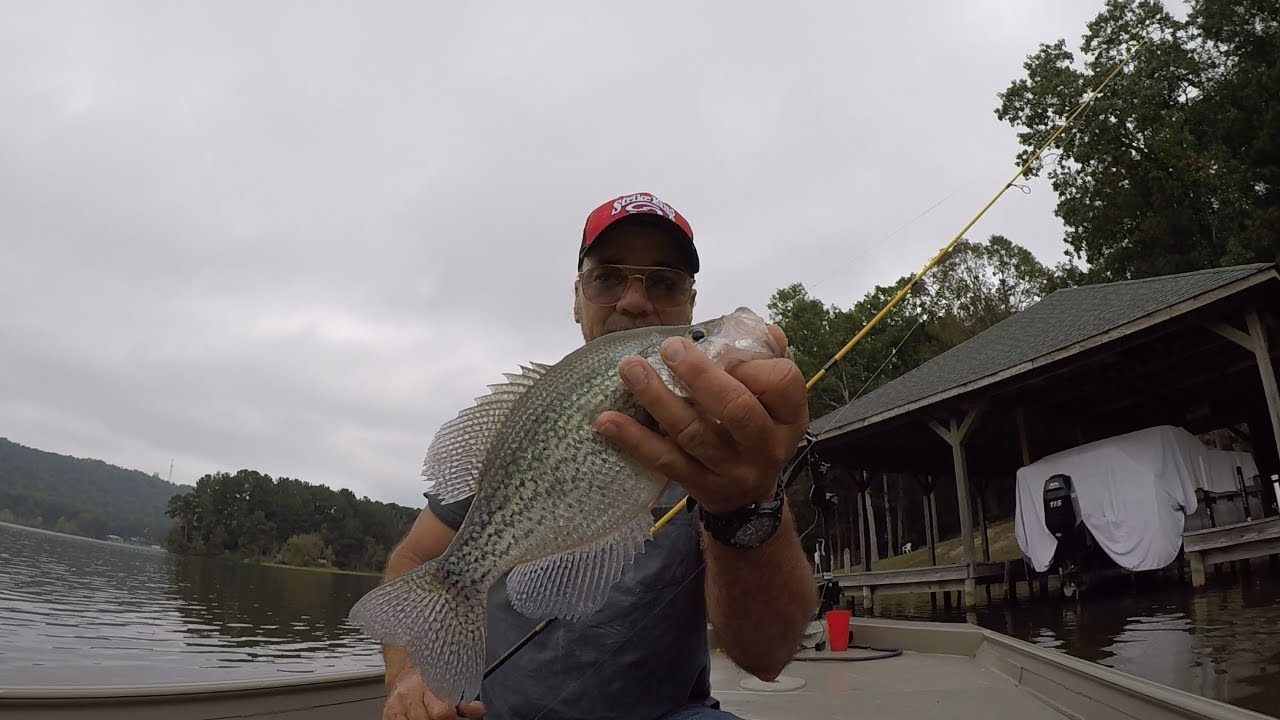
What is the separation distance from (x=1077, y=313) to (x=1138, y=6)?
Answer: 24.8m

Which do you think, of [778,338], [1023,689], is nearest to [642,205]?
[778,338]

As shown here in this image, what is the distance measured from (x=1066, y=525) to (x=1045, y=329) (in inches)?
152

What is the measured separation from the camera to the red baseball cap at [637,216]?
291 cm

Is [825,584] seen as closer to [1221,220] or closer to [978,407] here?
[978,407]

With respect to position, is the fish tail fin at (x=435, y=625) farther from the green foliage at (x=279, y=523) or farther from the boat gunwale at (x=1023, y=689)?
the green foliage at (x=279, y=523)

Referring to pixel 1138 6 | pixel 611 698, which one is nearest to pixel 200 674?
pixel 611 698

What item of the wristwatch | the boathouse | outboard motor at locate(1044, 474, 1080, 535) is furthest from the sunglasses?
outboard motor at locate(1044, 474, 1080, 535)

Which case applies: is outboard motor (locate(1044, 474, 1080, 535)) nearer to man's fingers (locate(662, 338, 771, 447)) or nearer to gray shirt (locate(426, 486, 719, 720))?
gray shirt (locate(426, 486, 719, 720))

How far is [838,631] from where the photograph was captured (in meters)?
7.69

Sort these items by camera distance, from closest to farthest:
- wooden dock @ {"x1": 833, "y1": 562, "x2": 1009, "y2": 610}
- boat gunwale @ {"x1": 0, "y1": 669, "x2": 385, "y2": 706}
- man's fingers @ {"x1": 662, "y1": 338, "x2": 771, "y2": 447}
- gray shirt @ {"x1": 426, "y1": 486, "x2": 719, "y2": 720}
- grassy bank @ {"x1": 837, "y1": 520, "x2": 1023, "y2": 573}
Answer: man's fingers @ {"x1": 662, "y1": 338, "x2": 771, "y2": 447} < gray shirt @ {"x1": 426, "y1": 486, "x2": 719, "y2": 720} < boat gunwale @ {"x1": 0, "y1": 669, "x2": 385, "y2": 706} < wooden dock @ {"x1": 833, "y1": 562, "x2": 1009, "y2": 610} < grassy bank @ {"x1": 837, "y1": 520, "x2": 1023, "y2": 573}

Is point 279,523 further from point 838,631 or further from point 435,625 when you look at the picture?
point 435,625

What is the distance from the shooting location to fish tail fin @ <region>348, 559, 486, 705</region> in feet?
6.24

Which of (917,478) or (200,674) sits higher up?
(917,478)

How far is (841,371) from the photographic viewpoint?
39.8 m
